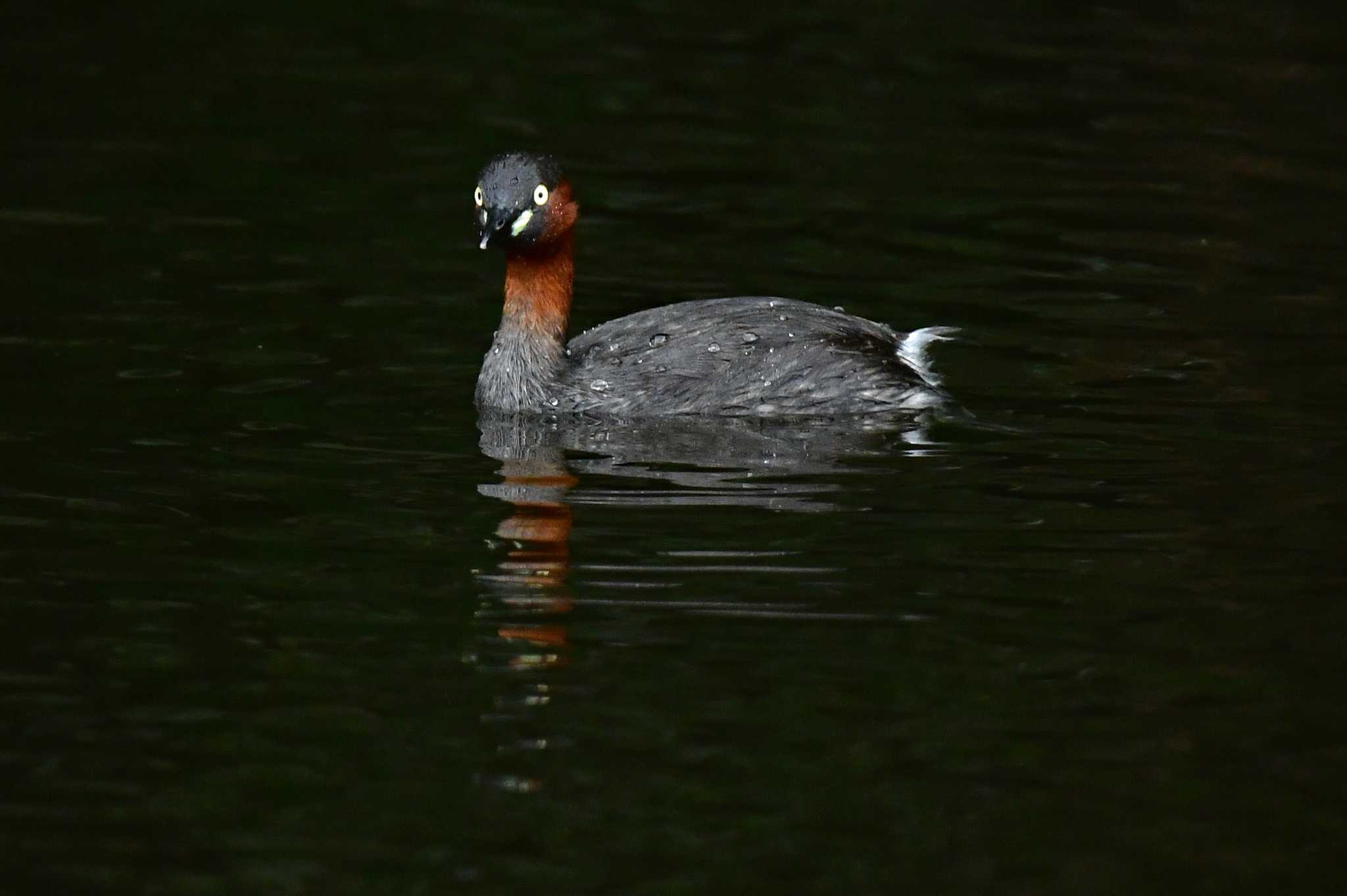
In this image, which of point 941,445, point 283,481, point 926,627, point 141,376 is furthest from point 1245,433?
point 141,376

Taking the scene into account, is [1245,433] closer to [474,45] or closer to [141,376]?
[141,376]

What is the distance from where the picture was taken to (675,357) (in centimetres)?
923

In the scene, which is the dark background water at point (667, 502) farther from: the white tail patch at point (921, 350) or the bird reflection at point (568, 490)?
the white tail patch at point (921, 350)

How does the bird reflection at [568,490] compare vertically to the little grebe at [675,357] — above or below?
below

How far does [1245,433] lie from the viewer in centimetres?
866

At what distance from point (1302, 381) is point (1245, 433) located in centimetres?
78

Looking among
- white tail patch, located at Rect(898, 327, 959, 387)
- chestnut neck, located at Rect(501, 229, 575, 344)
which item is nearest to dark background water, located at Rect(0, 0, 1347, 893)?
white tail patch, located at Rect(898, 327, 959, 387)

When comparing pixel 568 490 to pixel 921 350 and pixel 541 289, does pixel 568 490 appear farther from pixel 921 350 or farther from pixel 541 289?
pixel 921 350

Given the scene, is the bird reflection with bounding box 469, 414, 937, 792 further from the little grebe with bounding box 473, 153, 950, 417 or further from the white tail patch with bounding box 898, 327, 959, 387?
the white tail patch with bounding box 898, 327, 959, 387

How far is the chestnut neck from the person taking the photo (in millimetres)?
9469

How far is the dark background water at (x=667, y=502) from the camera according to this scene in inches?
219

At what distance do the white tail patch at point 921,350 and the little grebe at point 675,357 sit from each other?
69mm

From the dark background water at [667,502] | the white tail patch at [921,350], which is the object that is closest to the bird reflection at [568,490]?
the dark background water at [667,502]

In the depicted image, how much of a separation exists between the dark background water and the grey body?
0.22m
